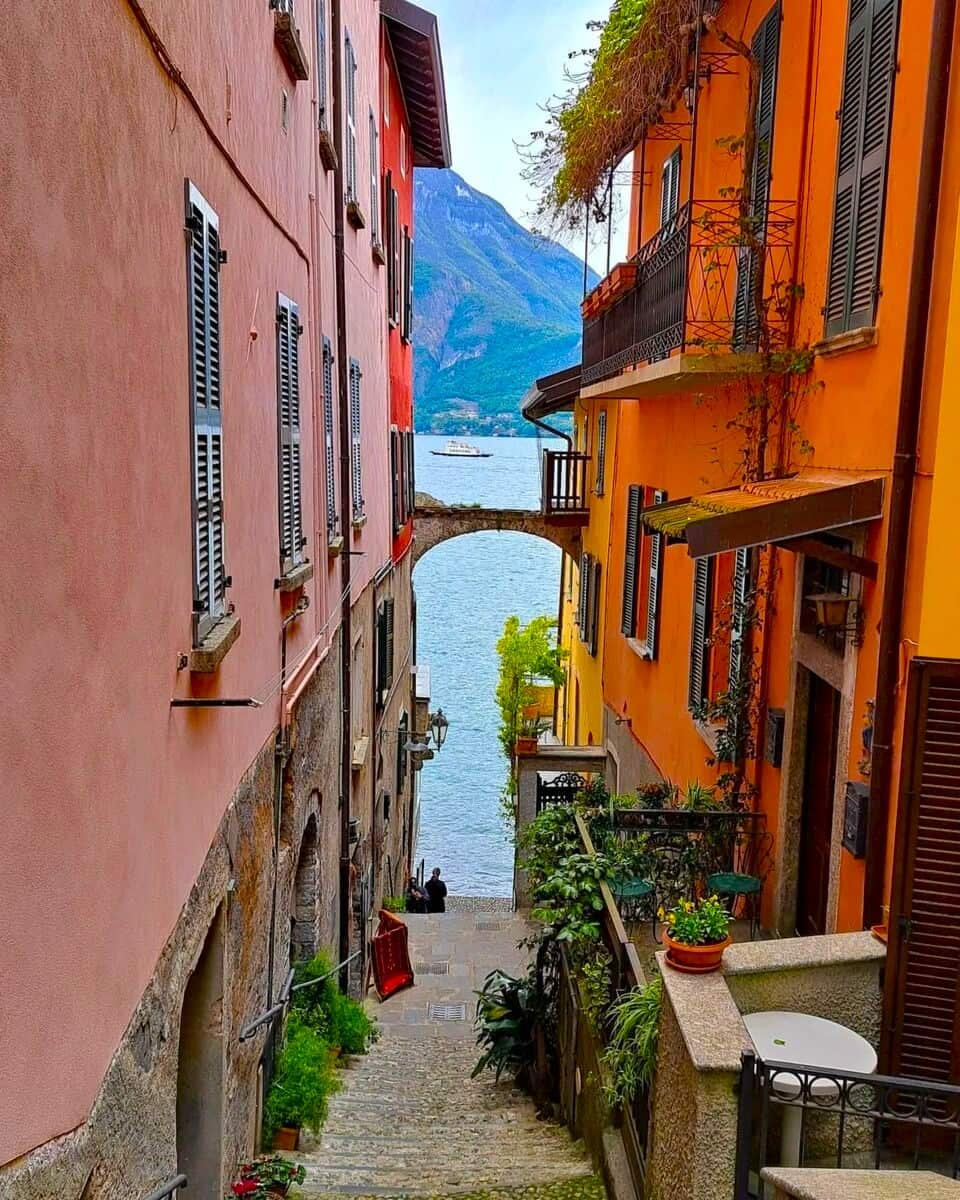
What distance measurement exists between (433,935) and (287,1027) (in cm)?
705

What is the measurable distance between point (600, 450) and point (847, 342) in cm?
1283

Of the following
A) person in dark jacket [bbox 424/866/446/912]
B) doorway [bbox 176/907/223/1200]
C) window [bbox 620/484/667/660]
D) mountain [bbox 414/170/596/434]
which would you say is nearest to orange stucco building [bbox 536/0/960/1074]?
window [bbox 620/484/667/660]

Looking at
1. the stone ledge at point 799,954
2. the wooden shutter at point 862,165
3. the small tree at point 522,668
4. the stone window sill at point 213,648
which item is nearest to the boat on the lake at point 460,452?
the small tree at point 522,668

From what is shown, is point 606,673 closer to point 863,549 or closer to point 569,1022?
point 569,1022

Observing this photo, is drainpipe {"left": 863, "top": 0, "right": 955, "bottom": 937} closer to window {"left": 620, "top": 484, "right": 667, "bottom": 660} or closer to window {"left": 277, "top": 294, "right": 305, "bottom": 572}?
window {"left": 277, "top": 294, "right": 305, "bottom": 572}

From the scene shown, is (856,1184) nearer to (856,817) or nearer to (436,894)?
(856,817)

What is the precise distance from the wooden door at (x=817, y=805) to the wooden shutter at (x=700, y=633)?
2.28 metres

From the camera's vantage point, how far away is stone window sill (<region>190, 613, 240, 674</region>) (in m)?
4.75

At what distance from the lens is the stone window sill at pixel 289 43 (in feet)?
23.1

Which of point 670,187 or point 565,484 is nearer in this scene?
point 670,187

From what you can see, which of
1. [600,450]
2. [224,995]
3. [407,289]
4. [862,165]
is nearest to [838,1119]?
[224,995]

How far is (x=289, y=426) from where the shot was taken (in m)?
7.79

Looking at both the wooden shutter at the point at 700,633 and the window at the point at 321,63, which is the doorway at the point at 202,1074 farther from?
the window at the point at 321,63

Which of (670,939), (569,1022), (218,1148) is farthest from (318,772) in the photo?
(670,939)
